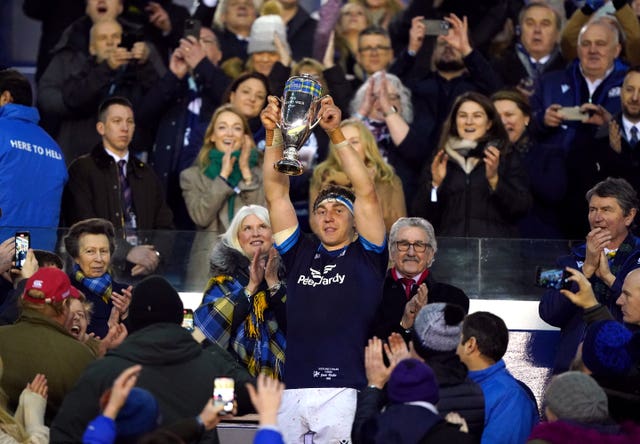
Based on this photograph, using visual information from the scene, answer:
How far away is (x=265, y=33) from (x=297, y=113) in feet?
15.0

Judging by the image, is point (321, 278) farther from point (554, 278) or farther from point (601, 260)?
point (601, 260)

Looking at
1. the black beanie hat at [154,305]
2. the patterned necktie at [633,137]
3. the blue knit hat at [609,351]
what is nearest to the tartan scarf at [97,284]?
the black beanie hat at [154,305]

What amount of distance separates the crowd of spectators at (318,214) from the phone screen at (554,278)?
0.08ft

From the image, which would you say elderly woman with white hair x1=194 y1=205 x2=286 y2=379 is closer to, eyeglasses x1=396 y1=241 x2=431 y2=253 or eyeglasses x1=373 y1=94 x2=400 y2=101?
eyeglasses x1=396 y1=241 x2=431 y2=253

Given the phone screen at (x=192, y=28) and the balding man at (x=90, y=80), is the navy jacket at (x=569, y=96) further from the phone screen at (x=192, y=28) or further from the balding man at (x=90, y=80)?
the balding man at (x=90, y=80)

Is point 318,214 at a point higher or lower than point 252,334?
higher

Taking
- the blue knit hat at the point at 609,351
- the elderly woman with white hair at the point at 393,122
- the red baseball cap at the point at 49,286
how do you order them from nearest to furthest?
1. the blue knit hat at the point at 609,351
2. the red baseball cap at the point at 49,286
3. the elderly woman with white hair at the point at 393,122

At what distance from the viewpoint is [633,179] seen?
36.7ft

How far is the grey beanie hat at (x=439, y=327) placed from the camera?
26.3 feet

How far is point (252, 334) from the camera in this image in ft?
30.8

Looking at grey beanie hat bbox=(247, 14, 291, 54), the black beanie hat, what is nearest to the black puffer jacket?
grey beanie hat bbox=(247, 14, 291, 54)

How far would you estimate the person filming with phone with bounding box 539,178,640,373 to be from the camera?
940 cm

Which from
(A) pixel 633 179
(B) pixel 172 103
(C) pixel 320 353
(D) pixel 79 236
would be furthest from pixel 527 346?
(B) pixel 172 103

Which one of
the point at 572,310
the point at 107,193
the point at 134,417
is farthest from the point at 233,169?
the point at 134,417
